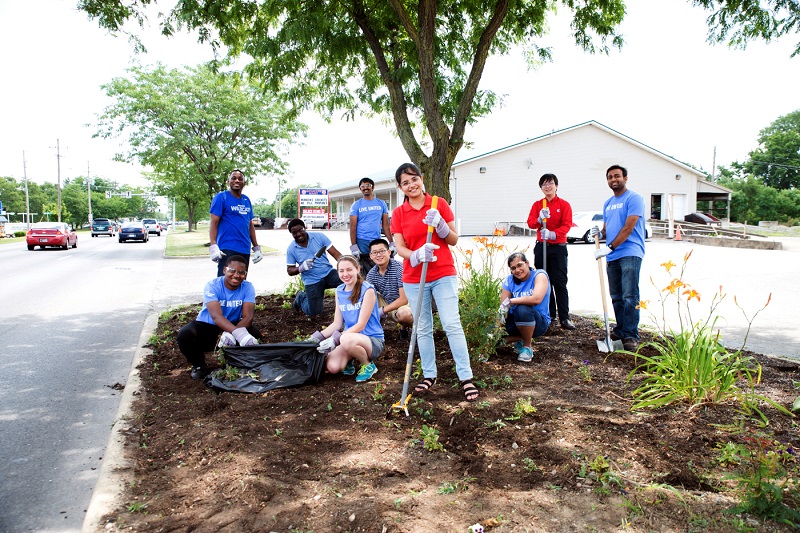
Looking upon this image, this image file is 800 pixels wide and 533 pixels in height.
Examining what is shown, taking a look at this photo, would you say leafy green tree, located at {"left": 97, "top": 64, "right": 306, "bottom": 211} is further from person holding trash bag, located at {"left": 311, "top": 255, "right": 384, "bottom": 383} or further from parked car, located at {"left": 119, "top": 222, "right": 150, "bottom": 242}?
person holding trash bag, located at {"left": 311, "top": 255, "right": 384, "bottom": 383}

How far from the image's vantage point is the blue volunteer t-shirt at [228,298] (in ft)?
16.7

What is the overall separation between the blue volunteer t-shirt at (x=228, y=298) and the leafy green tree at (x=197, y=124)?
732 inches

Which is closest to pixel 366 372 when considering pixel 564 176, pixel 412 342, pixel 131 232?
pixel 412 342

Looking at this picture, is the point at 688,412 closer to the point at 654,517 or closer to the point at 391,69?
the point at 654,517

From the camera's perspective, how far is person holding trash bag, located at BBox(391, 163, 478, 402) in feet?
13.2

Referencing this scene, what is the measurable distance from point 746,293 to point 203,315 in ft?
30.5

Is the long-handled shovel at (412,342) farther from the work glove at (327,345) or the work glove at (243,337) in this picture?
the work glove at (243,337)

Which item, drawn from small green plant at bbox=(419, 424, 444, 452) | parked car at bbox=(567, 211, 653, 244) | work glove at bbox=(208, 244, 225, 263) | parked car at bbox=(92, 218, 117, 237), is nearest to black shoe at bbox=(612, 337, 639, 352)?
small green plant at bbox=(419, 424, 444, 452)

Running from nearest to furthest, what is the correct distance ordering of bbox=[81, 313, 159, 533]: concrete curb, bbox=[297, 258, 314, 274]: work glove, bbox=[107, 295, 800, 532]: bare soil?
1. bbox=[107, 295, 800, 532]: bare soil
2. bbox=[81, 313, 159, 533]: concrete curb
3. bbox=[297, 258, 314, 274]: work glove

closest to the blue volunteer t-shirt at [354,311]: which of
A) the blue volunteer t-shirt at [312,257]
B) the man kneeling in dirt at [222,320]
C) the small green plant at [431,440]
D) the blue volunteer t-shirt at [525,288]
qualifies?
the man kneeling in dirt at [222,320]

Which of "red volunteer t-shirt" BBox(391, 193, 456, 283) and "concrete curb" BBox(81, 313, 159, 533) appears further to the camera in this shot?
"red volunteer t-shirt" BBox(391, 193, 456, 283)

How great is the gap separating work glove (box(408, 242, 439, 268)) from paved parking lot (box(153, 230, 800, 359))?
2167 mm

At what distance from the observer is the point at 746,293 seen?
381 inches

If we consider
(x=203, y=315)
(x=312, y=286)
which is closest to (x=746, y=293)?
(x=312, y=286)
